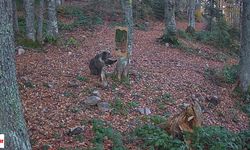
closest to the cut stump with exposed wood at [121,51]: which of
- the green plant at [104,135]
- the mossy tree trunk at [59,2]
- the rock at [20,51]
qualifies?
the green plant at [104,135]

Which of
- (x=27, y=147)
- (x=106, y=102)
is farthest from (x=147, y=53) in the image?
(x=27, y=147)

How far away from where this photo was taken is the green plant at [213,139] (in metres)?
7.53

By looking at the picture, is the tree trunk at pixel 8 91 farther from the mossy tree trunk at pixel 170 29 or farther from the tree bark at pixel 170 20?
the tree bark at pixel 170 20

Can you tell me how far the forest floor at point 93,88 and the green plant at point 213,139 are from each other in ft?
4.49

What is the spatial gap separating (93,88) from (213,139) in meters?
3.80

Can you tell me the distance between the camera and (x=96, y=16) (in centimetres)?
2261

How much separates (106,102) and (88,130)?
1.64 meters

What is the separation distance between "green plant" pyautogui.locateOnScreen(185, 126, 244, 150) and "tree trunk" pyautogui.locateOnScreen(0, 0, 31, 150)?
3.73 metres

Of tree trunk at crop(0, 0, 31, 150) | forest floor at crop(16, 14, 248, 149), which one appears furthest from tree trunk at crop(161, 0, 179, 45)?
tree trunk at crop(0, 0, 31, 150)

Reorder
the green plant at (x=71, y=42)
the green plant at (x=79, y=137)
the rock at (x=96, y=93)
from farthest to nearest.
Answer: the green plant at (x=71, y=42)
the rock at (x=96, y=93)
the green plant at (x=79, y=137)

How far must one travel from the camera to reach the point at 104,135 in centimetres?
746

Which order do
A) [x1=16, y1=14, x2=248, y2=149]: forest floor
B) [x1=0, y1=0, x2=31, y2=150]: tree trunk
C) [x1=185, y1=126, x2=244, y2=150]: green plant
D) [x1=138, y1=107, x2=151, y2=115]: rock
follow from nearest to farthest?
[x1=0, y1=0, x2=31, y2=150]: tree trunk < [x1=185, y1=126, x2=244, y2=150]: green plant < [x1=16, y1=14, x2=248, y2=149]: forest floor < [x1=138, y1=107, x2=151, y2=115]: rock

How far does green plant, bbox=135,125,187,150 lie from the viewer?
23.9 ft

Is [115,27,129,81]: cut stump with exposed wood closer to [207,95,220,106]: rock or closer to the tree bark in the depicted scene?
[207,95,220,106]: rock
